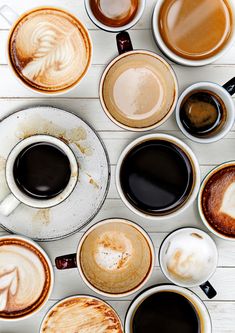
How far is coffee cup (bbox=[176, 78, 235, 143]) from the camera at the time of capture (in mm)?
1060

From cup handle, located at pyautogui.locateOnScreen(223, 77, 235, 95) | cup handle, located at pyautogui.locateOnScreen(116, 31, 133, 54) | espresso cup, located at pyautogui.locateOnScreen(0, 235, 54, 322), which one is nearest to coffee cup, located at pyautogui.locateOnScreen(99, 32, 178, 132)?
cup handle, located at pyautogui.locateOnScreen(116, 31, 133, 54)

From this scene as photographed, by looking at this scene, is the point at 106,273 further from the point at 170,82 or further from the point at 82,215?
the point at 170,82

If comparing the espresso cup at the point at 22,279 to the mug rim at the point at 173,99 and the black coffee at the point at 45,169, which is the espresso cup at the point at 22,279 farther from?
the mug rim at the point at 173,99

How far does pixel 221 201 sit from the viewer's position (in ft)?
3.67

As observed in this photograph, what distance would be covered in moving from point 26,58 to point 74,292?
52 cm

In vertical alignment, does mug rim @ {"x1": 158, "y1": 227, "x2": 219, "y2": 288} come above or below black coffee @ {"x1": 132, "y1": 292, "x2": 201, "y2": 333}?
above

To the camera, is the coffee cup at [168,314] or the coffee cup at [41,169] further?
the coffee cup at [168,314]

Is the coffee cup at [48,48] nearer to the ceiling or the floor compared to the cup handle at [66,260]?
nearer to the ceiling

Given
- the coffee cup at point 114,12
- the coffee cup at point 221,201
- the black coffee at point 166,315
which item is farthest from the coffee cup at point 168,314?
the coffee cup at point 114,12

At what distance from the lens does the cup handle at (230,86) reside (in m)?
1.07

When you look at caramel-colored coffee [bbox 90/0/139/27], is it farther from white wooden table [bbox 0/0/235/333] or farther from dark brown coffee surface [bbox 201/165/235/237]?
dark brown coffee surface [bbox 201/165/235/237]

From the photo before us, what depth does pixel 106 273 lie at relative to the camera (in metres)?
1.12

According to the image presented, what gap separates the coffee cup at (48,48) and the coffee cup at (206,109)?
0.76 feet

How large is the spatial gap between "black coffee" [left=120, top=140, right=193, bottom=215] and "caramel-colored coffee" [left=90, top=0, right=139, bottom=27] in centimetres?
27
